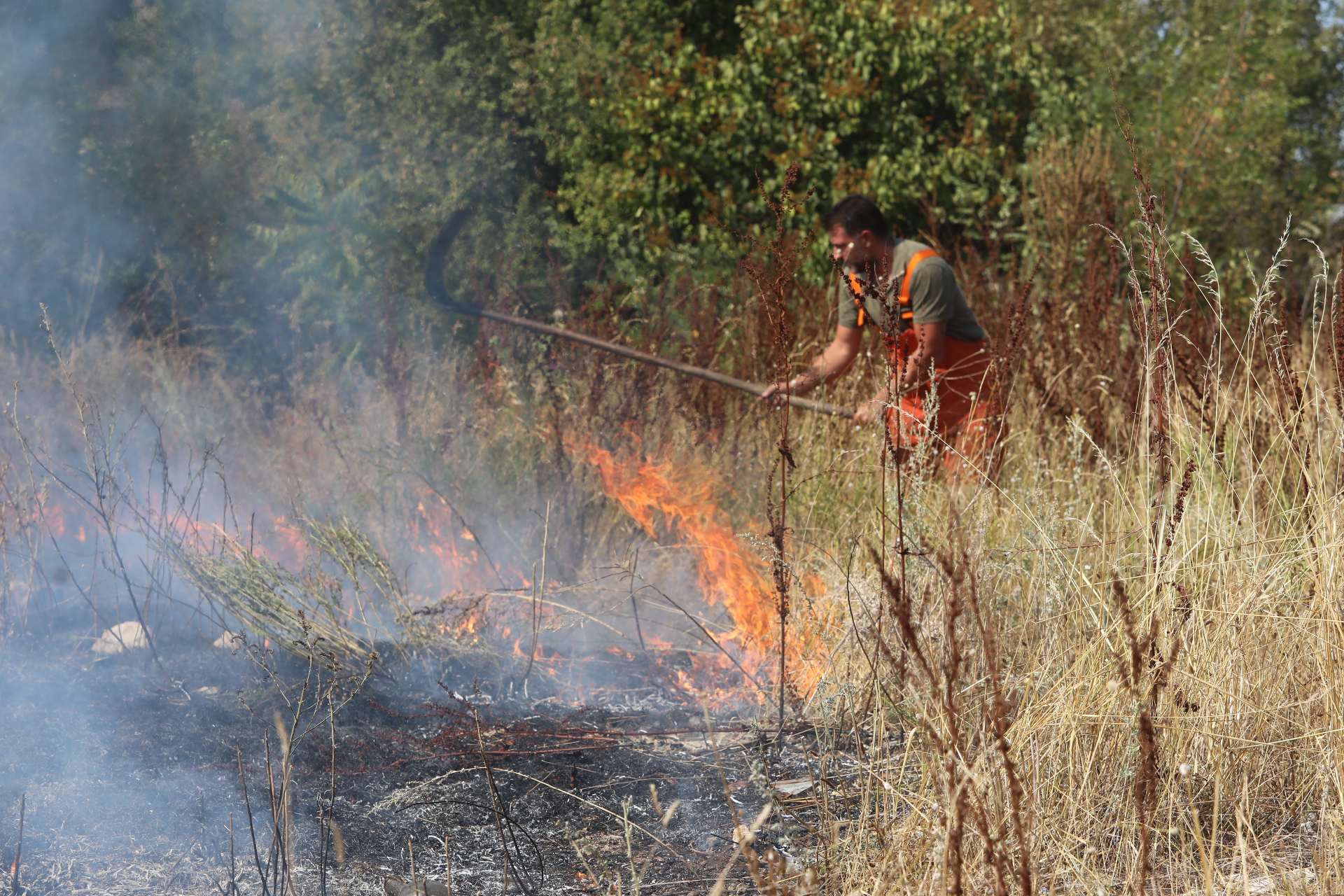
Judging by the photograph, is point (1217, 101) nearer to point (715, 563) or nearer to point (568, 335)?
point (568, 335)

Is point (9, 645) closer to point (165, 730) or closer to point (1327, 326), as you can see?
point (165, 730)

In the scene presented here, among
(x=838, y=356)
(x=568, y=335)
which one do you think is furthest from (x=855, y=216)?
(x=568, y=335)

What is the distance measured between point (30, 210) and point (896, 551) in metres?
5.53

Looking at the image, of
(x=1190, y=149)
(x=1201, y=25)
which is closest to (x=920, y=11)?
(x=1190, y=149)

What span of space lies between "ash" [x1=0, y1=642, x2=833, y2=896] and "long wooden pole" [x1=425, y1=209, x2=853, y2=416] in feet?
4.44

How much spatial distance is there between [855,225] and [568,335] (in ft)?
4.08

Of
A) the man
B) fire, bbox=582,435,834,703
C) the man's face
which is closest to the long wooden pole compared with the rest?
the man

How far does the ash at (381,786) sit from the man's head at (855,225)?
1.99 meters

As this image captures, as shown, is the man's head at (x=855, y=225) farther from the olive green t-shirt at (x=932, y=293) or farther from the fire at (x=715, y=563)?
the fire at (x=715, y=563)

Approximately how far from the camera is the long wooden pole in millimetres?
3844

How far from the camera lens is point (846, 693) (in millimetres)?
2387

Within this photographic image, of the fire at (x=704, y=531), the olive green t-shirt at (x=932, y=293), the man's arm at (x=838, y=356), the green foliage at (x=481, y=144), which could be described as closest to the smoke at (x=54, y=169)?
Answer: the green foliage at (x=481, y=144)

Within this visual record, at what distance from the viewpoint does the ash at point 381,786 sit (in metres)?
2.07

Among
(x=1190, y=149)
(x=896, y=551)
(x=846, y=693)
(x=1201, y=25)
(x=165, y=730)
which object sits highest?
(x=1201, y=25)
